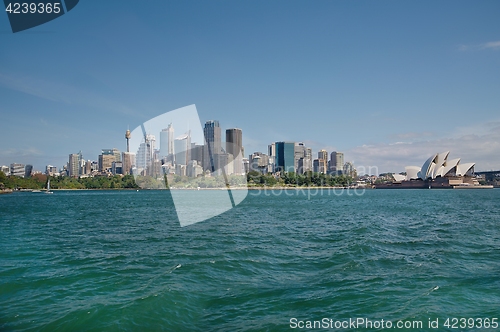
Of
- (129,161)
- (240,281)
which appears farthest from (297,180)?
(240,281)

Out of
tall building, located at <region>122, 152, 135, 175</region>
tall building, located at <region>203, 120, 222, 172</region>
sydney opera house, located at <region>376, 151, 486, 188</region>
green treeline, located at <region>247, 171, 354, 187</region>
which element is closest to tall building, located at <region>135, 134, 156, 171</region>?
tall building, located at <region>203, 120, 222, 172</region>

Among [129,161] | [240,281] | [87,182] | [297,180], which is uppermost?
[129,161]

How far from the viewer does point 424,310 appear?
22.1 ft

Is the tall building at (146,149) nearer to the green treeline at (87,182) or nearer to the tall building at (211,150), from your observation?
the tall building at (211,150)

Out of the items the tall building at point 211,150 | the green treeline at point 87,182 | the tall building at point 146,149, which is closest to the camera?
the tall building at point 146,149

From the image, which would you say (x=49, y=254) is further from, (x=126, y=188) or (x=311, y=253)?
(x=126, y=188)

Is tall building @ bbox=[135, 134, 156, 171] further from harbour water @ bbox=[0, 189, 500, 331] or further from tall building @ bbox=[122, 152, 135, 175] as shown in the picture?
tall building @ bbox=[122, 152, 135, 175]

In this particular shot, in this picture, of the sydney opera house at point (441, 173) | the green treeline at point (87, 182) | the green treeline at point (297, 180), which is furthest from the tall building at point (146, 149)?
the green treeline at point (87, 182)

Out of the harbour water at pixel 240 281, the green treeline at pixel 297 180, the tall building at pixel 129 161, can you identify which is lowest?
the harbour water at pixel 240 281

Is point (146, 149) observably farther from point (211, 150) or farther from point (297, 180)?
point (297, 180)

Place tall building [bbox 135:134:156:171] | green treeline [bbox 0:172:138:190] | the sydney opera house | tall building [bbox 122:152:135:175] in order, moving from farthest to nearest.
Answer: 1. green treeline [bbox 0:172:138:190]
2. the sydney opera house
3. tall building [bbox 122:152:135:175]
4. tall building [bbox 135:134:156:171]

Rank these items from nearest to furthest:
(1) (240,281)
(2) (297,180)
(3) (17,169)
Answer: (1) (240,281)
(2) (297,180)
(3) (17,169)

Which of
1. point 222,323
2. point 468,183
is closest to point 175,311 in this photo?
point 222,323

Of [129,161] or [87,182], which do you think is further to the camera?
[87,182]
